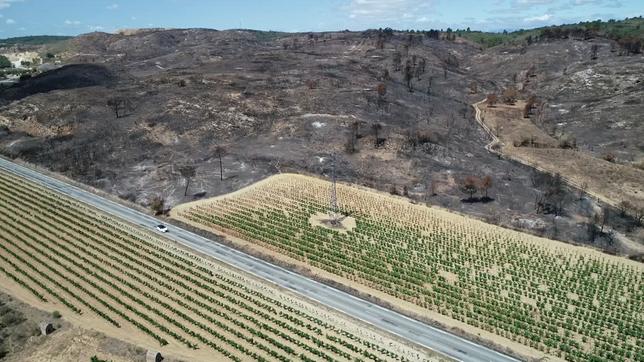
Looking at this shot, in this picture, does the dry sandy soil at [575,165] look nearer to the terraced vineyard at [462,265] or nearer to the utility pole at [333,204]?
the terraced vineyard at [462,265]

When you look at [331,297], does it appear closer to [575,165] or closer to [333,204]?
[333,204]

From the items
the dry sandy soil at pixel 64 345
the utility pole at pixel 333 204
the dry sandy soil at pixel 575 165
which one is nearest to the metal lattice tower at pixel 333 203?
the utility pole at pixel 333 204

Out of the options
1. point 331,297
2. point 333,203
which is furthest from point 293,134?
point 331,297

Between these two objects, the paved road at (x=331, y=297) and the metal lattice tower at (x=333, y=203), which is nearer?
the paved road at (x=331, y=297)

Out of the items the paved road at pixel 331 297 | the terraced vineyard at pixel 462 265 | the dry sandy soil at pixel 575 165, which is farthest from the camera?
the dry sandy soil at pixel 575 165

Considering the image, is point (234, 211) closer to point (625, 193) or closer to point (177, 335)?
point (177, 335)

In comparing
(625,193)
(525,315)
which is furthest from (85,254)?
(625,193)

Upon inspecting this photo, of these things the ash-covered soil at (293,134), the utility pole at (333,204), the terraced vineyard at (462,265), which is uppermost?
the ash-covered soil at (293,134)

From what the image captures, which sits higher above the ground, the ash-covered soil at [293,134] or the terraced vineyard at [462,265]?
the ash-covered soil at [293,134]
